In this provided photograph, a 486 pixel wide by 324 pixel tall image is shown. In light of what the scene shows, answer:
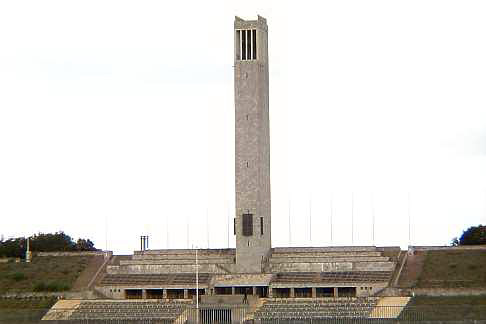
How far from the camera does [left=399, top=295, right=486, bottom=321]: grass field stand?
10075cm

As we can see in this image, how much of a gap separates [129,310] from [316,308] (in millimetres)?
13277

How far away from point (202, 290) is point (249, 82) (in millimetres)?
16288

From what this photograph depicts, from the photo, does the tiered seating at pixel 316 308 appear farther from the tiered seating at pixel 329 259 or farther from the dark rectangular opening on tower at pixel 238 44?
the dark rectangular opening on tower at pixel 238 44

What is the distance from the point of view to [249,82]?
12075cm

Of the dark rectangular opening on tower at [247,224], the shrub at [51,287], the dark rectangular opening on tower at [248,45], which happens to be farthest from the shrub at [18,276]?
the dark rectangular opening on tower at [248,45]

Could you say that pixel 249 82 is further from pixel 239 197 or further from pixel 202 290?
pixel 202 290

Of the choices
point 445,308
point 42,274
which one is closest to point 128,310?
point 42,274

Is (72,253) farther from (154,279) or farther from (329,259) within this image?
(329,259)

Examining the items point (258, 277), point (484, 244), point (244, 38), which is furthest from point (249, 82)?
point (484, 244)

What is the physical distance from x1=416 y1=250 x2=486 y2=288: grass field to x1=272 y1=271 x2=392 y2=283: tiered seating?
305 cm

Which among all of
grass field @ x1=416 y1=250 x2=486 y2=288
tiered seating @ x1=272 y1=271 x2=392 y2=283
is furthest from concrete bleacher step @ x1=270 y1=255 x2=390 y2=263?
grass field @ x1=416 y1=250 x2=486 y2=288

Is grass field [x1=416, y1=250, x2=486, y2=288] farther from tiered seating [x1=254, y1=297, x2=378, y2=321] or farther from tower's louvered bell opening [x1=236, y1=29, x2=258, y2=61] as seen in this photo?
tower's louvered bell opening [x1=236, y1=29, x2=258, y2=61]

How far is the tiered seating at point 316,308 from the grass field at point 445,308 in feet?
10.2

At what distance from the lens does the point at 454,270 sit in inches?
4537
